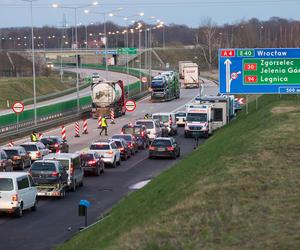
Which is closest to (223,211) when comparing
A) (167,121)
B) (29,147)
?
(29,147)

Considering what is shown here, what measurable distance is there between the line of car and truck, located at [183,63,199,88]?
49.9 metres

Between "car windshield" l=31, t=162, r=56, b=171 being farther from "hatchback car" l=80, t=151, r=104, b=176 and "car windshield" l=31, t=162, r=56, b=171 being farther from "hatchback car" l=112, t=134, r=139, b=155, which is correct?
"hatchback car" l=112, t=134, r=139, b=155

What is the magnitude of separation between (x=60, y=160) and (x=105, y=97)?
4037cm

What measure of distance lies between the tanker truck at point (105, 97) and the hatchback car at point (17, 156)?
3106 cm

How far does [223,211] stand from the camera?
17062mm

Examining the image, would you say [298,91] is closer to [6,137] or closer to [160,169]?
[160,169]

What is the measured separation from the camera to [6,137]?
185 feet

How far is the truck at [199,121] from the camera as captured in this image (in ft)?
197

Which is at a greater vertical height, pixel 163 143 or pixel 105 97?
pixel 105 97

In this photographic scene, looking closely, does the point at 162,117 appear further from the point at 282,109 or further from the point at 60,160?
the point at 60,160

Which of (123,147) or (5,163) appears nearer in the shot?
(5,163)

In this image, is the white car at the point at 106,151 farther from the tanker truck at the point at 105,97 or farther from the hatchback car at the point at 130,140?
the tanker truck at the point at 105,97

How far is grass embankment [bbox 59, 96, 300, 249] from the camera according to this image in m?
15.2

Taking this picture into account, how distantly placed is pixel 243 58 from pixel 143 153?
8671mm
